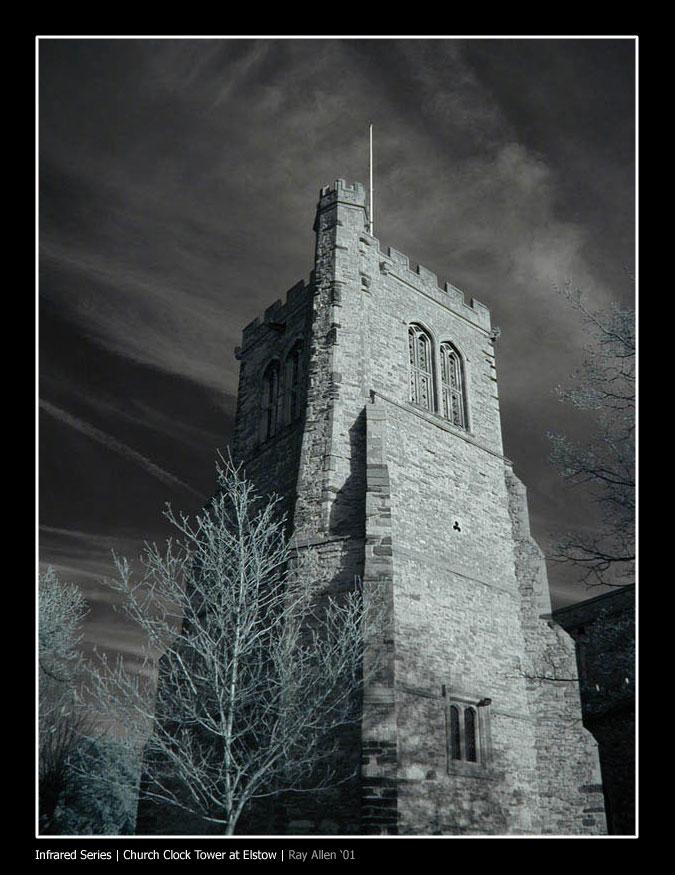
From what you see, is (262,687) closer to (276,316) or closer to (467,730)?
(467,730)

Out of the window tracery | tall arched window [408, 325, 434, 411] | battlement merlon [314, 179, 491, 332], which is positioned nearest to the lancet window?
tall arched window [408, 325, 434, 411]

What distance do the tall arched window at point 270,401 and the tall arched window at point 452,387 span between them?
189 inches

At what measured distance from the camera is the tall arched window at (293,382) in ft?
66.0

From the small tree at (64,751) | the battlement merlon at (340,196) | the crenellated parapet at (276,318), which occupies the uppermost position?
the battlement merlon at (340,196)

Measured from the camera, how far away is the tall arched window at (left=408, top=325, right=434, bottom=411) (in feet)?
65.3

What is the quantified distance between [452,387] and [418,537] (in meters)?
6.33

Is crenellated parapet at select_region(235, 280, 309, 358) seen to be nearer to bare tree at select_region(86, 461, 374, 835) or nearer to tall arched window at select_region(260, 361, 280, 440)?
tall arched window at select_region(260, 361, 280, 440)

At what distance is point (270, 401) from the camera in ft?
71.0

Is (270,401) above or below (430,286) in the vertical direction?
below

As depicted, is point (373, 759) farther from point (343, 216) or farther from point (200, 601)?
point (343, 216)

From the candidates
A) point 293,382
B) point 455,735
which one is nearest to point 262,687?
point 455,735

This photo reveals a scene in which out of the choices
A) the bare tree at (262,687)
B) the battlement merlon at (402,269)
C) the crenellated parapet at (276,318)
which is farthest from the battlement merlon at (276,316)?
the bare tree at (262,687)

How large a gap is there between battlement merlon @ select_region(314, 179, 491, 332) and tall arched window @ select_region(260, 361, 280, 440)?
445 cm

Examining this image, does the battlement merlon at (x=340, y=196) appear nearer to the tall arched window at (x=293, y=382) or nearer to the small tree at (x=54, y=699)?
the tall arched window at (x=293, y=382)
